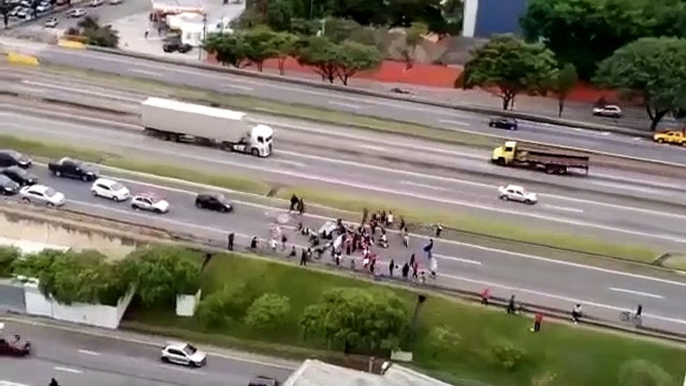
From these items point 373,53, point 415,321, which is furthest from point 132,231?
point 373,53

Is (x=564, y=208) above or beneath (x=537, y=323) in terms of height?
above

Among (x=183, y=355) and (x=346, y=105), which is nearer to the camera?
(x=183, y=355)

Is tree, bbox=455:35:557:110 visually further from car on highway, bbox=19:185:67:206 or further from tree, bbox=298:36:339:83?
car on highway, bbox=19:185:67:206

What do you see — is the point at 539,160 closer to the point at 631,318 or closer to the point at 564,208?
the point at 564,208

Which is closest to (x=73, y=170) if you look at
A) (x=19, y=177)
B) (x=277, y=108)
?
(x=19, y=177)

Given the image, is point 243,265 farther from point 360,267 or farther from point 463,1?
point 463,1

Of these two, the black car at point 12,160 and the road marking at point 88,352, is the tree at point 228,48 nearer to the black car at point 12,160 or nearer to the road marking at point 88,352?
the black car at point 12,160

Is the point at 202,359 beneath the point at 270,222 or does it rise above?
beneath

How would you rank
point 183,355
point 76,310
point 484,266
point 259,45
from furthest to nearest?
point 259,45, point 484,266, point 76,310, point 183,355
